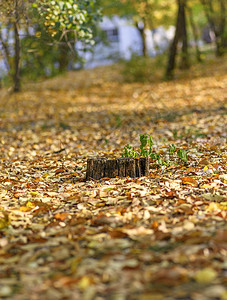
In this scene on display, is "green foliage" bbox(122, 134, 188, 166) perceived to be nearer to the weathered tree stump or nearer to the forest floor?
the forest floor

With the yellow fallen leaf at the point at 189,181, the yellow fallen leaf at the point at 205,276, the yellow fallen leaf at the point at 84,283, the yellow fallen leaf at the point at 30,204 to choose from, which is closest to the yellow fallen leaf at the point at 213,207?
the yellow fallen leaf at the point at 189,181

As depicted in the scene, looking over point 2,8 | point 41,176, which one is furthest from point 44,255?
point 2,8

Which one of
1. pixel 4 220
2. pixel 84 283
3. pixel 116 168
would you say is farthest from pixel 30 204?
pixel 84 283

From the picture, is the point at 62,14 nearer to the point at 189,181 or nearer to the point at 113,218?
the point at 189,181

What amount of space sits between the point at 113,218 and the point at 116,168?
54.4 inches

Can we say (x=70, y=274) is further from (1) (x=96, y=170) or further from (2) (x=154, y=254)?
(1) (x=96, y=170)

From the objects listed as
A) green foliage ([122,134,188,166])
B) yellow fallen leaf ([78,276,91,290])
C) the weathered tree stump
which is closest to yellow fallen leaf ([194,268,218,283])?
yellow fallen leaf ([78,276,91,290])

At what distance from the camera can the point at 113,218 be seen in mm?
3312

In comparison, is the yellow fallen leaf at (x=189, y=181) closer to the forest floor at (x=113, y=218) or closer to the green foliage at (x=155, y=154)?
the forest floor at (x=113, y=218)

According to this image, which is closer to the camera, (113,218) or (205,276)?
(205,276)

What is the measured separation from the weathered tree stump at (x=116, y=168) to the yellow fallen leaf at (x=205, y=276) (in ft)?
7.59

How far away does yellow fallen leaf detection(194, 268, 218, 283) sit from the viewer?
2.29 m

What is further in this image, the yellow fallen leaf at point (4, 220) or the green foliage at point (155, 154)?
the green foliage at point (155, 154)

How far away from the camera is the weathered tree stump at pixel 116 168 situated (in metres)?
A: 4.59
